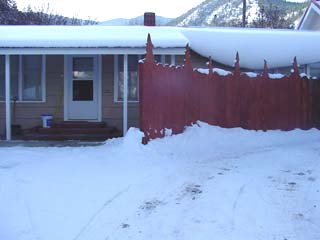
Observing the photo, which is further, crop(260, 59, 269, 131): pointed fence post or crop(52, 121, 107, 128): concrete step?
crop(52, 121, 107, 128): concrete step

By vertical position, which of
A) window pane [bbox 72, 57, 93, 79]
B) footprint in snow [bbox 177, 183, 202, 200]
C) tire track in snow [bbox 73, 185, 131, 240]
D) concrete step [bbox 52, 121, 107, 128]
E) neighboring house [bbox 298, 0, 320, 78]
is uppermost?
neighboring house [bbox 298, 0, 320, 78]

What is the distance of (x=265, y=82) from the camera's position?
1587 centimetres

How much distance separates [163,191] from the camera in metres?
8.34

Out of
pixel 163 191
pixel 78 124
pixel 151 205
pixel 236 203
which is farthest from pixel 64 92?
pixel 236 203

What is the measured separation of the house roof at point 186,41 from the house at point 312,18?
6289 mm

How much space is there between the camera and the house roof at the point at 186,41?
581 inches

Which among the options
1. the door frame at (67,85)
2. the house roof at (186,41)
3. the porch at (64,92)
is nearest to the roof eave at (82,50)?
the house roof at (186,41)

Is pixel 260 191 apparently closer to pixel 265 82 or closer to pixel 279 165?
pixel 279 165

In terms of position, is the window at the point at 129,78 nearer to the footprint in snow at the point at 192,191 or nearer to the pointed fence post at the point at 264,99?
the pointed fence post at the point at 264,99

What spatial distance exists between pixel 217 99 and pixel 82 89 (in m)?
4.50

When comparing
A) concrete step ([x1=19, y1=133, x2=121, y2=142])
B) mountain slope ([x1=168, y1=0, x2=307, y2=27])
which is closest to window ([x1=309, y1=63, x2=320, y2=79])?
concrete step ([x1=19, y1=133, x2=121, y2=142])

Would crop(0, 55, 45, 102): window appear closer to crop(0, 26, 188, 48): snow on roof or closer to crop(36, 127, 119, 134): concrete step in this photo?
crop(0, 26, 188, 48): snow on roof

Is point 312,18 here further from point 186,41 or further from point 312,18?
point 186,41

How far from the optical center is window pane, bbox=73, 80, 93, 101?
16.8m
